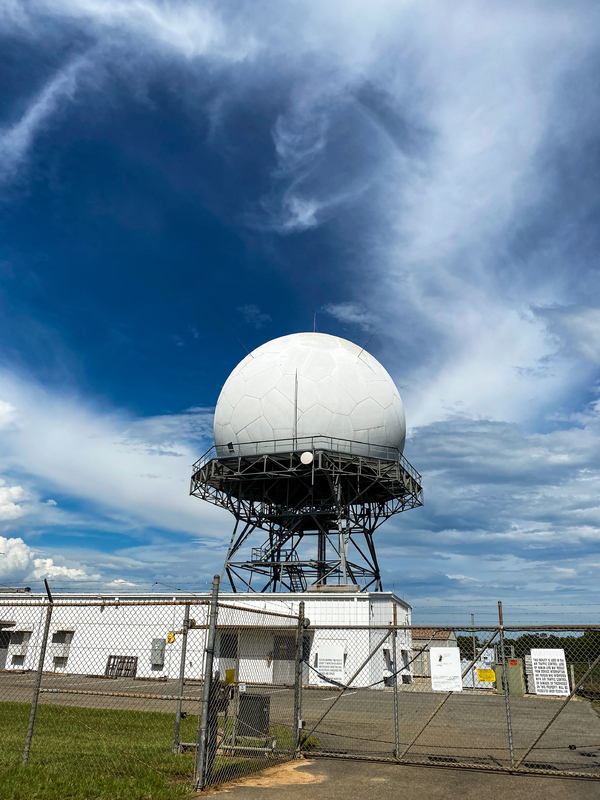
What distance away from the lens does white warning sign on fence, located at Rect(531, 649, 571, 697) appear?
30.0ft

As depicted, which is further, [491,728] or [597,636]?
[597,636]

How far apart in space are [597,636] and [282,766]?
2688 centimetres

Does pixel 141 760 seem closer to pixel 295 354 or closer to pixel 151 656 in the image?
pixel 151 656

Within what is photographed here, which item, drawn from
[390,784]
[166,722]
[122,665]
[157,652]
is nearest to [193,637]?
[157,652]

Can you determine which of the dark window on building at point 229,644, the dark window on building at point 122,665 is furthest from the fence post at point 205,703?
the dark window on building at point 122,665

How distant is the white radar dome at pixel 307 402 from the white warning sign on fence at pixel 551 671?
66.3 feet

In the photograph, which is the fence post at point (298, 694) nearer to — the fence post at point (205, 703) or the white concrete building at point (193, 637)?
the fence post at point (205, 703)

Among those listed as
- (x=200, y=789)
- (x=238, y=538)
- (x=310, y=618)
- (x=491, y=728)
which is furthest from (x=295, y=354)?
(x=200, y=789)

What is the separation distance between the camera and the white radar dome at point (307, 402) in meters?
29.8

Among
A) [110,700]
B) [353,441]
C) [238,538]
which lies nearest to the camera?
[110,700]

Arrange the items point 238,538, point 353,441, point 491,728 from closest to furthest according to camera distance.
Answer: point 491,728 → point 353,441 → point 238,538

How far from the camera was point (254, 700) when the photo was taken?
9828 mm

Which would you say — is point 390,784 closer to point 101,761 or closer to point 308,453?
point 101,761

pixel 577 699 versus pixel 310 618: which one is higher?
pixel 310 618
